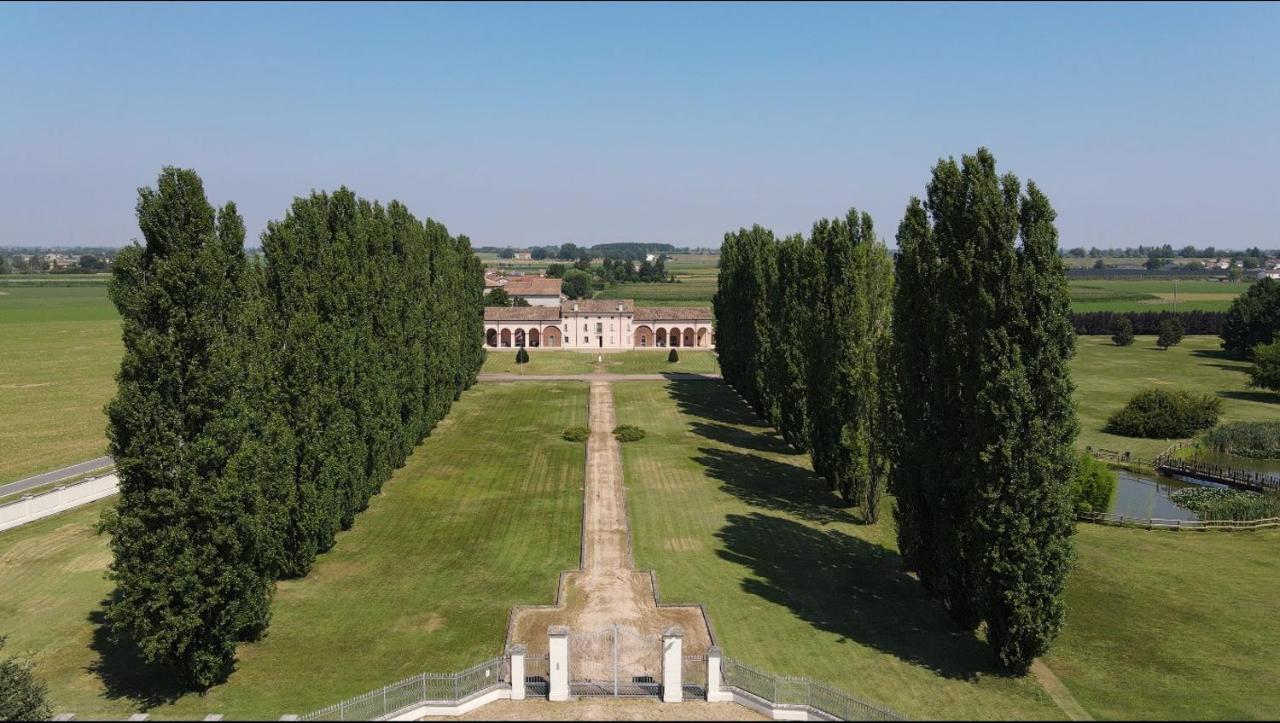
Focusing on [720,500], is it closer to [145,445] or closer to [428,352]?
[428,352]

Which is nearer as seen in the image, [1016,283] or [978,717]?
[978,717]

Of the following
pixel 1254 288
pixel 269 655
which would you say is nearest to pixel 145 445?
pixel 269 655

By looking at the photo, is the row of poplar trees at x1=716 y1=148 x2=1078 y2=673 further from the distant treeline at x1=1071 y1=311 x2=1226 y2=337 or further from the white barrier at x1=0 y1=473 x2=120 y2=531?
the distant treeline at x1=1071 y1=311 x2=1226 y2=337

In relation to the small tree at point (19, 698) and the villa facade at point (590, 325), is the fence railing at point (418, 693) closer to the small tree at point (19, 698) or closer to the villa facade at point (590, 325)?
the small tree at point (19, 698)

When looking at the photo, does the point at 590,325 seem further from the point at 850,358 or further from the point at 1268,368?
the point at 1268,368

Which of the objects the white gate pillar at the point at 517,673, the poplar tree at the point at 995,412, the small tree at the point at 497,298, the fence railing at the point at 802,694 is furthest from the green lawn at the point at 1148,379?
the small tree at the point at 497,298

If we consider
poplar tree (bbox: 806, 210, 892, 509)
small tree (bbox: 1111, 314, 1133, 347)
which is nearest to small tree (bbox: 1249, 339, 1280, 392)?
small tree (bbox: 1111, 314, 1133, 347)
